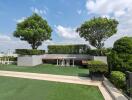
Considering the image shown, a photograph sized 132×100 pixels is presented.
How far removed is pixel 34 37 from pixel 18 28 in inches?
96.0

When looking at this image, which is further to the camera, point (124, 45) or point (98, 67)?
point (98, 67)

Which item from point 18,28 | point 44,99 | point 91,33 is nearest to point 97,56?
point 91,33

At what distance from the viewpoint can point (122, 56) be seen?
1276cm

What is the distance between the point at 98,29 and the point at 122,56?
1319 centimetres

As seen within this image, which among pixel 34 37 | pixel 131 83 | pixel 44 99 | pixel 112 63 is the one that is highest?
pixel 34 37

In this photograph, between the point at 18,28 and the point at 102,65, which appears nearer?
the point at 102,65

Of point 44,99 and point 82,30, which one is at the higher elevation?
point 82,30

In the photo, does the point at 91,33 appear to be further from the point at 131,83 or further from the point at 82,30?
the point at 131,83

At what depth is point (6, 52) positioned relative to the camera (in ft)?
88.6

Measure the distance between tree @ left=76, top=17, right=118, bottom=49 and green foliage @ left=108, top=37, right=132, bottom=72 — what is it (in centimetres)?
1196

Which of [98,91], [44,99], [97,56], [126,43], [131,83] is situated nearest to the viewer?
[44,99]

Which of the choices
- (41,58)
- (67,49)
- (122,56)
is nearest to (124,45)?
(122,56)

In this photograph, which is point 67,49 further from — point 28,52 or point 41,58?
point 28,52

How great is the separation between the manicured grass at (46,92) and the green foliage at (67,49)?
51.1ft
